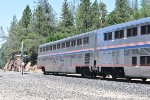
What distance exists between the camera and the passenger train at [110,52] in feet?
89.9

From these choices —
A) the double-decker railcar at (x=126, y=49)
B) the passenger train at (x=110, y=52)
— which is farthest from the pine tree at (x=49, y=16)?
the double-decker railcar at (x=126, y=49)

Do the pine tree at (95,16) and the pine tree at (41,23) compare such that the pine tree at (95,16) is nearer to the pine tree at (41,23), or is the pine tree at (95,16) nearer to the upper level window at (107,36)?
the pine tree at (41,23)

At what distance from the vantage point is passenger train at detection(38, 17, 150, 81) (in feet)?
89.9

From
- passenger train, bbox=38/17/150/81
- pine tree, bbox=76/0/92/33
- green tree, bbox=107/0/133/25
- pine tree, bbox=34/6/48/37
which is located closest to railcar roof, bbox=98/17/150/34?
passenger train, bbox=38/17/150/81

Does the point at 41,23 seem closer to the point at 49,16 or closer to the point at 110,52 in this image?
the point at 49,16

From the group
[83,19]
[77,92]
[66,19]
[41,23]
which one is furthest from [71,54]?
[41,23]

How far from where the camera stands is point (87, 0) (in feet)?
340

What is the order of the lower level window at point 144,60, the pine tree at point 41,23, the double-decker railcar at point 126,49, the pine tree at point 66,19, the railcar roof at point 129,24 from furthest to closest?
the pine tree at point 41,23 < the pine tree at point 66,19 < the railcar roof at point 129,24 < the double-decker railcar at point 126,49 < the lower level window at point 144,60

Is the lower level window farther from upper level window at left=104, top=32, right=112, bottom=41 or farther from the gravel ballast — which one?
upper level window at left=104, top=32, right=112, bottom=41

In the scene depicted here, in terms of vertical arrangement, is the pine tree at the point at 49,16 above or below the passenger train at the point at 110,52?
above

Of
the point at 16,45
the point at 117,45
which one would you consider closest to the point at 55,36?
the point at 16,45

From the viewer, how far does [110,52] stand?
32.5 meters

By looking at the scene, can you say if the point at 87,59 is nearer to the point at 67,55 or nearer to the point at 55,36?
the point at 67,55

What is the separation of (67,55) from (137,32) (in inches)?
637
